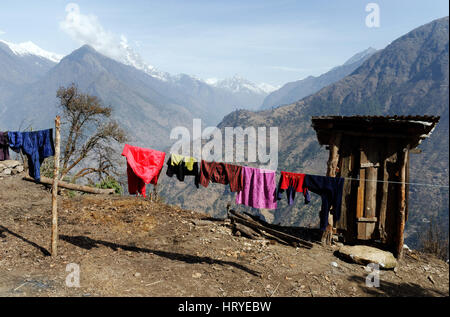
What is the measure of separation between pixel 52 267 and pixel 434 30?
22167 cm

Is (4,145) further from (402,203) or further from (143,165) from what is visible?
(402,203)

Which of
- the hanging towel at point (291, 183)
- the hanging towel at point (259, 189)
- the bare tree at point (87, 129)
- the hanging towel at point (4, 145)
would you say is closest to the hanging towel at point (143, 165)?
the hanging towel at point (259, 189)

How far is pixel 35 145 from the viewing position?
10234 mm

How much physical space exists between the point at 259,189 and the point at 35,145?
26.6ft

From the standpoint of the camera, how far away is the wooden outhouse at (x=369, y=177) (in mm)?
→ 10531

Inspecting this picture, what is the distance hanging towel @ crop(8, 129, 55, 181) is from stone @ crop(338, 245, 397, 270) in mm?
10776

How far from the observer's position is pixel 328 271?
8.98 m

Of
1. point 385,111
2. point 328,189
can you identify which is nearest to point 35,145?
point 328,189

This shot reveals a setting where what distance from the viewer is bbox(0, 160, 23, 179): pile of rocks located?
56.9ft

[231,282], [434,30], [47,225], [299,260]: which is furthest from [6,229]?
[434,30]

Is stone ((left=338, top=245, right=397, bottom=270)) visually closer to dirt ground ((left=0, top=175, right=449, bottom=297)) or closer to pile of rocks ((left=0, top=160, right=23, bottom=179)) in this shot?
dirt ground ((left=0, top=175, right=449, bottom=297))

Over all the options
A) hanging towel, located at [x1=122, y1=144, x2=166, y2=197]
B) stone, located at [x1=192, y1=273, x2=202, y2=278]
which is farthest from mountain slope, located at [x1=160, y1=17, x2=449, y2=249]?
stone, located at [x1=192, y1=273, x2=202, y2=278]
